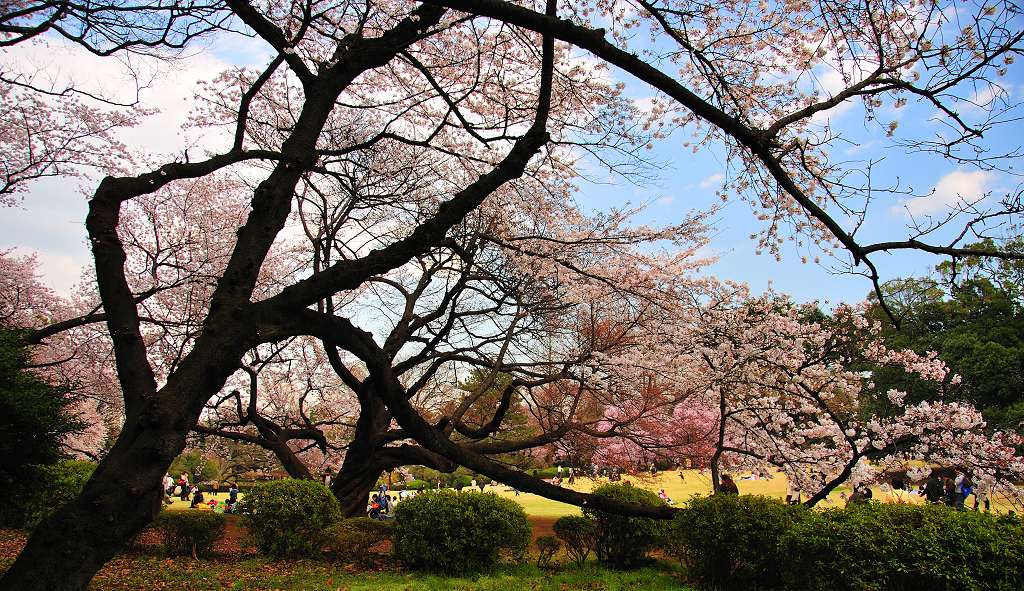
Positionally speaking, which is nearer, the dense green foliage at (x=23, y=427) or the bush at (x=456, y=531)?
the dense green foliage at (x=23, y=427)

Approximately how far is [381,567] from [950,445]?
839cm

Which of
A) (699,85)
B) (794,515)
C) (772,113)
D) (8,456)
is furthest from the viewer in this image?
(794,515)

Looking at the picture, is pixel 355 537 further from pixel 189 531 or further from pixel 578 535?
pixel 578 535

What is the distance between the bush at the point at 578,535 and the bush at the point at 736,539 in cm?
156

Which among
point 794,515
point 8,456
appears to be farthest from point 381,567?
point 794,515

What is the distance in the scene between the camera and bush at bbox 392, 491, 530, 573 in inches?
293

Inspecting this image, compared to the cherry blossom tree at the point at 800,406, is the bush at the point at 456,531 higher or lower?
lower

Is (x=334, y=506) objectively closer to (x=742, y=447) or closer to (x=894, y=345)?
(x=742, y=447)

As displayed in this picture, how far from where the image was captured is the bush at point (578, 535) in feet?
27.0

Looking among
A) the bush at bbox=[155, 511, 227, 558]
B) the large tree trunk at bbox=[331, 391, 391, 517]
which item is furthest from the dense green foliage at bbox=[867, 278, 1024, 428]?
the bush at bbox=[155, 511, 227, 558]

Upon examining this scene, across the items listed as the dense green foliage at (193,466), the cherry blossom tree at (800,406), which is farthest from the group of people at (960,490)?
the dense green foliage at (193,466)

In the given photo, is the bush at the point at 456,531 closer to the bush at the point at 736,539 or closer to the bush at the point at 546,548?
the bush at the point at 546,548

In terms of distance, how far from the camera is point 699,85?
567 centimetres

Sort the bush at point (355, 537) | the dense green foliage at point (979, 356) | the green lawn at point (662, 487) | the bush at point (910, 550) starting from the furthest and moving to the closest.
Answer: the dense green foliage at point (979, 356) < the green lawn at point (662, 487) < the bush at point (355, 537) < the bush at point (910, 550)
